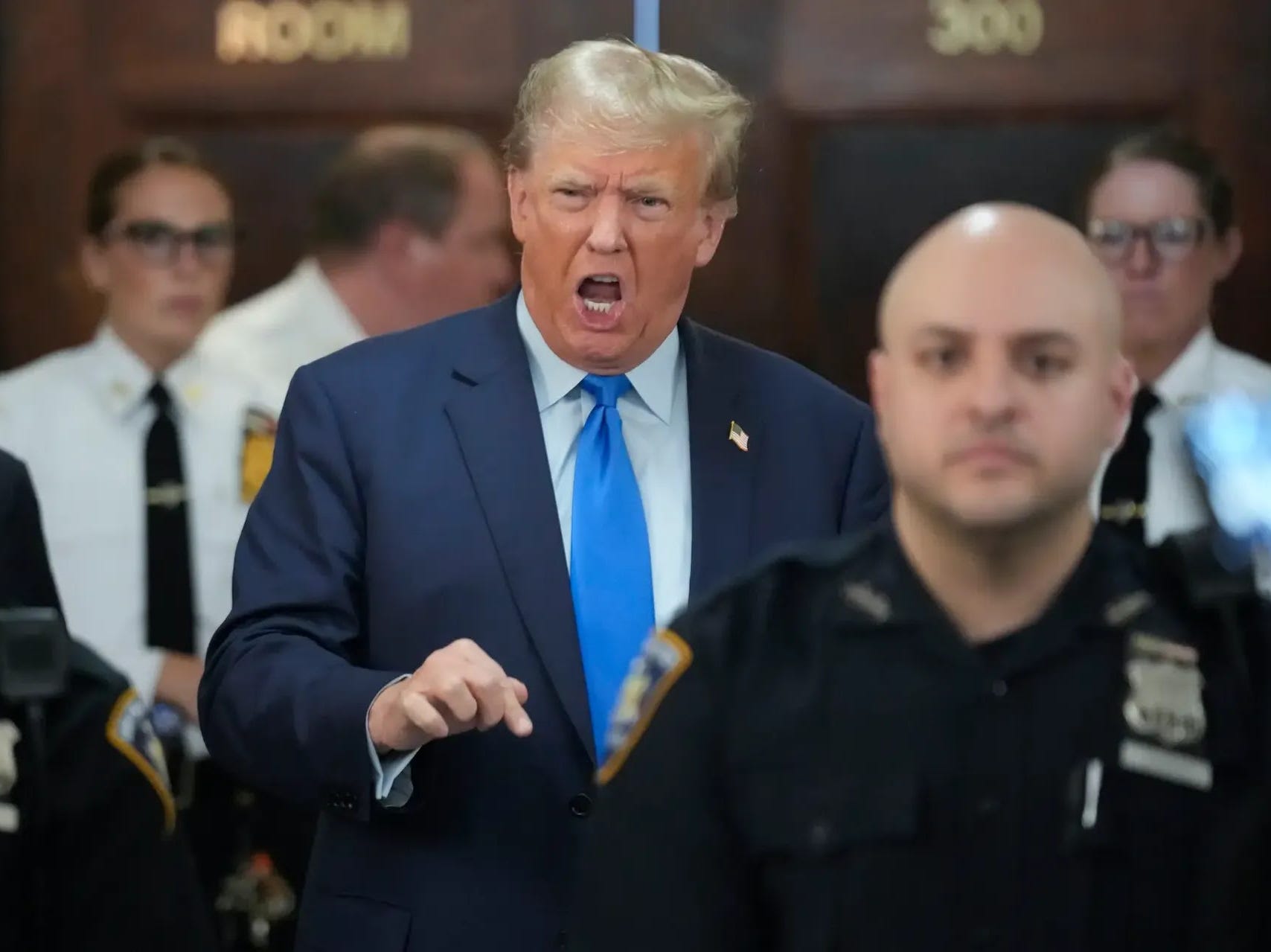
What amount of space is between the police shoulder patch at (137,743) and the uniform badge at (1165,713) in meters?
0.88

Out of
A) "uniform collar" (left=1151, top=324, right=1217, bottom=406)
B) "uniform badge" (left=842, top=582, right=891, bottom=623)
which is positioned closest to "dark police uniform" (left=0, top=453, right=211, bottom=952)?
"uniform badge" (left=842, top=582, right=891, bottom=623)

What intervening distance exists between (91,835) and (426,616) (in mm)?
335

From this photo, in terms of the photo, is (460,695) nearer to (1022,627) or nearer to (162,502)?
(1022,627)

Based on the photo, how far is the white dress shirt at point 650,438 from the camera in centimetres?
186

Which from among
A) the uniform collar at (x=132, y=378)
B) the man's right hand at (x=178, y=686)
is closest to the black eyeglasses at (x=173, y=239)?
the uniform collar at (x=132, y=378)

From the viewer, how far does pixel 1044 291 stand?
4.33 ft

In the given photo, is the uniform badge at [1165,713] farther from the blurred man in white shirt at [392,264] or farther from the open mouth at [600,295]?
the blurred man in white shirt at [392,264]

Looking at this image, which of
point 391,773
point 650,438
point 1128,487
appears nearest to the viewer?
point 391,773

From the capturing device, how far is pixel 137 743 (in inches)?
73.5

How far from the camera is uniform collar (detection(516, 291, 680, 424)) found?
6.20 feet

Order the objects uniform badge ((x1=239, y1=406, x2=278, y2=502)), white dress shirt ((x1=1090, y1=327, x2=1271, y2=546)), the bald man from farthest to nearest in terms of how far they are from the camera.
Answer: uniform badge ((x1=239, y1=406, x2=278, y2=502)) < white dress shirt ((x1=1090, y1=327, x2=1271, y2=546)) < the bald man

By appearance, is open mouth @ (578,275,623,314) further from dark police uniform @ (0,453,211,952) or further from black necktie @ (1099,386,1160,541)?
black necktie @ (1099,386,1160,541)

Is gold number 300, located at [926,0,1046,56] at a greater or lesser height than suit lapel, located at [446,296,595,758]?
greater

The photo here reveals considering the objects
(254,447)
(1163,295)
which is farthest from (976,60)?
(254,447)
